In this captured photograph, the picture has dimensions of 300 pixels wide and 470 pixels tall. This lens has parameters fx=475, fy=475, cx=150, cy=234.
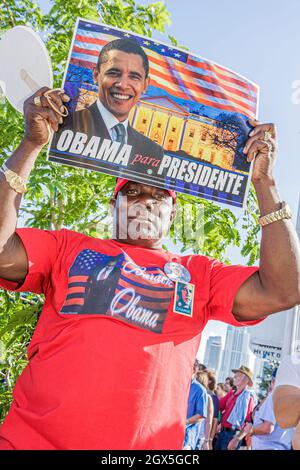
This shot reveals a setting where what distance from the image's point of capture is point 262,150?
1899 mm

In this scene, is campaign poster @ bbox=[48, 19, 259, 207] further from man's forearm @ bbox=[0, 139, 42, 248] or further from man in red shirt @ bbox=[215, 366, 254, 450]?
man in red shirt @ bbox=[215, 366, 254, 450]

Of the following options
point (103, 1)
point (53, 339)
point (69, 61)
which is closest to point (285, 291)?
point (53, 339)

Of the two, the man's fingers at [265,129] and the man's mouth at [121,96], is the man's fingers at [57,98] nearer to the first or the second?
the man's mouth at [121,96]

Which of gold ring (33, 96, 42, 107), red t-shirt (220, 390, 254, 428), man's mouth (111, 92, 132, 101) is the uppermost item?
man's mouth (111, 92, 132, 101)

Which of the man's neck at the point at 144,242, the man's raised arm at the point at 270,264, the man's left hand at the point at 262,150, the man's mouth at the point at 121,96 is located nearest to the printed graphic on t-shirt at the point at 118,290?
the man's neck at the point at 144,242

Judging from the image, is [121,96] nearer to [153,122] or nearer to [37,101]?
[153,122]

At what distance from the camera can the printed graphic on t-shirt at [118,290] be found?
1.68 m

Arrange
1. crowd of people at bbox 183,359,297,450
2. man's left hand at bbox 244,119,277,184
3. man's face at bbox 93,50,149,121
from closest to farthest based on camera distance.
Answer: man's left hand at bbox 244,119,277,184, man's face at bbox 93,50,149,121, crowd of people at bbox 183,359,297,450

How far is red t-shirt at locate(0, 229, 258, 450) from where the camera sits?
4.99ft

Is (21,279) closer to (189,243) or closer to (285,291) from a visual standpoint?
(285,291)

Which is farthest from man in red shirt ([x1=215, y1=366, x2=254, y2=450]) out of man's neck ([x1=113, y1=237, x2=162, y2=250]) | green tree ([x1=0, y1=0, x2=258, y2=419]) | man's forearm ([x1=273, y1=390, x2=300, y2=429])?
man's neck ([x1=113, y1=237, x2=162, y2=250])

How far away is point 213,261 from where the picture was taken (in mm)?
1985
